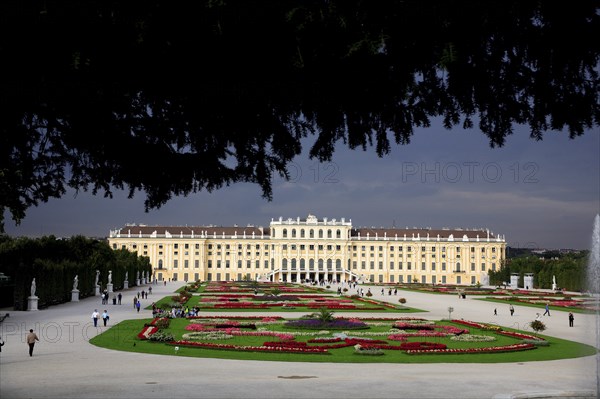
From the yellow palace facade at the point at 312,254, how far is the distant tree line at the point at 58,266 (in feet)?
155

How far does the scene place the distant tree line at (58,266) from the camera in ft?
131

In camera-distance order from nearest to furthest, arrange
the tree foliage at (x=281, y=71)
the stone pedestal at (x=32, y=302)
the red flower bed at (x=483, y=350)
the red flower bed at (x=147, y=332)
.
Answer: the tree foliage at (x=281, y=71), the red flower bed at (x=483, y=350), the red flower bed at (x=147, y=332), the stone pedestal at (x=32, y=302)

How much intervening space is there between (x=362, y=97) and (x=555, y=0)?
5.71 ft

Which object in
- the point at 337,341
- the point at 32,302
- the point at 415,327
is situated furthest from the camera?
the point at 32,302

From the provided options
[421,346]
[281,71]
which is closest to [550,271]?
[421,346]

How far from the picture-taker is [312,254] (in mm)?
132375

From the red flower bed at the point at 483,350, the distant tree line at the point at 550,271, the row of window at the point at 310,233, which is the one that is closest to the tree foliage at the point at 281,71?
the red flower bed at the point at 483,350

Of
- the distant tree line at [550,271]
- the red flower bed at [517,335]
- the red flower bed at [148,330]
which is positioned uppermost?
the distant tree line at [550,271]

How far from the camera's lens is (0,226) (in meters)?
39.8

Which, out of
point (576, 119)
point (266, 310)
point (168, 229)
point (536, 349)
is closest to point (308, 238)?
point (168, 229)

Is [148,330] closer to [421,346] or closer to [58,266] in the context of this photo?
[421,346]

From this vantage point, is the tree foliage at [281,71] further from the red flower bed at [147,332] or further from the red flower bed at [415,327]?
the red flower bed at [415,327]

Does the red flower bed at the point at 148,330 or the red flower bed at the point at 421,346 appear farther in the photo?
the red flower bed at the point at 148,330

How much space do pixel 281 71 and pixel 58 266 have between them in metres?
41.1
